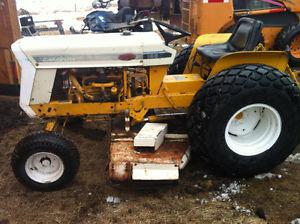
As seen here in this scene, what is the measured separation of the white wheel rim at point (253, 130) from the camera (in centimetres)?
333

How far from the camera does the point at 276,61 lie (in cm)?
346

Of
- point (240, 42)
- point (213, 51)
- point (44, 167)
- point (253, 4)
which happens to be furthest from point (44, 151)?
point (253, 4)

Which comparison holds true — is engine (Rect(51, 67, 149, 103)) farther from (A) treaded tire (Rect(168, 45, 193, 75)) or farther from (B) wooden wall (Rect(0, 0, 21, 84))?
(B) wooden wall (Rect(0, 0, 21, 84))

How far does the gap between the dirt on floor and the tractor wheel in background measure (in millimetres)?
4015

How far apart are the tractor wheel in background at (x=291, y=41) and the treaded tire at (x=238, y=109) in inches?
157

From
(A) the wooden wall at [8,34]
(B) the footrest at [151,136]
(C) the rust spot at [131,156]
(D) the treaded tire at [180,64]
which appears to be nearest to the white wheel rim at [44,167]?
(C) the rust spot at [131,156]

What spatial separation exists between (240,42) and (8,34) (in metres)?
3.10

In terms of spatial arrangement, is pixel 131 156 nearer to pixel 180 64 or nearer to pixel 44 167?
pixel 44 167

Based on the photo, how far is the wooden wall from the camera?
5.08 m

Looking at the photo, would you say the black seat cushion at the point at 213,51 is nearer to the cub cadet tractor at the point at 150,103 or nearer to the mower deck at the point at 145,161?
the cub cadet tractor at the point at 150,103

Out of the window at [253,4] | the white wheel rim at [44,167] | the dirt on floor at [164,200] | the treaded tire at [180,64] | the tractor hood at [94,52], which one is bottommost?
the dirt on floor at [164,200]

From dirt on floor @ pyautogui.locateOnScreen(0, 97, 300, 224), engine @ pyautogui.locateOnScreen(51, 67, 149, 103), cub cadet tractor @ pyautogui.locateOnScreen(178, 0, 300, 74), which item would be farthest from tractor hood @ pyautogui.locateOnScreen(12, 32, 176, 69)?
cub cadet tractor @ pyautogui.locateOnScreen(178, 0, 300, 74)

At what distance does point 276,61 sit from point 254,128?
0.63 meters

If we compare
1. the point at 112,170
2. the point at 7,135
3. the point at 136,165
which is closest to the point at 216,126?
the point at 136,165
